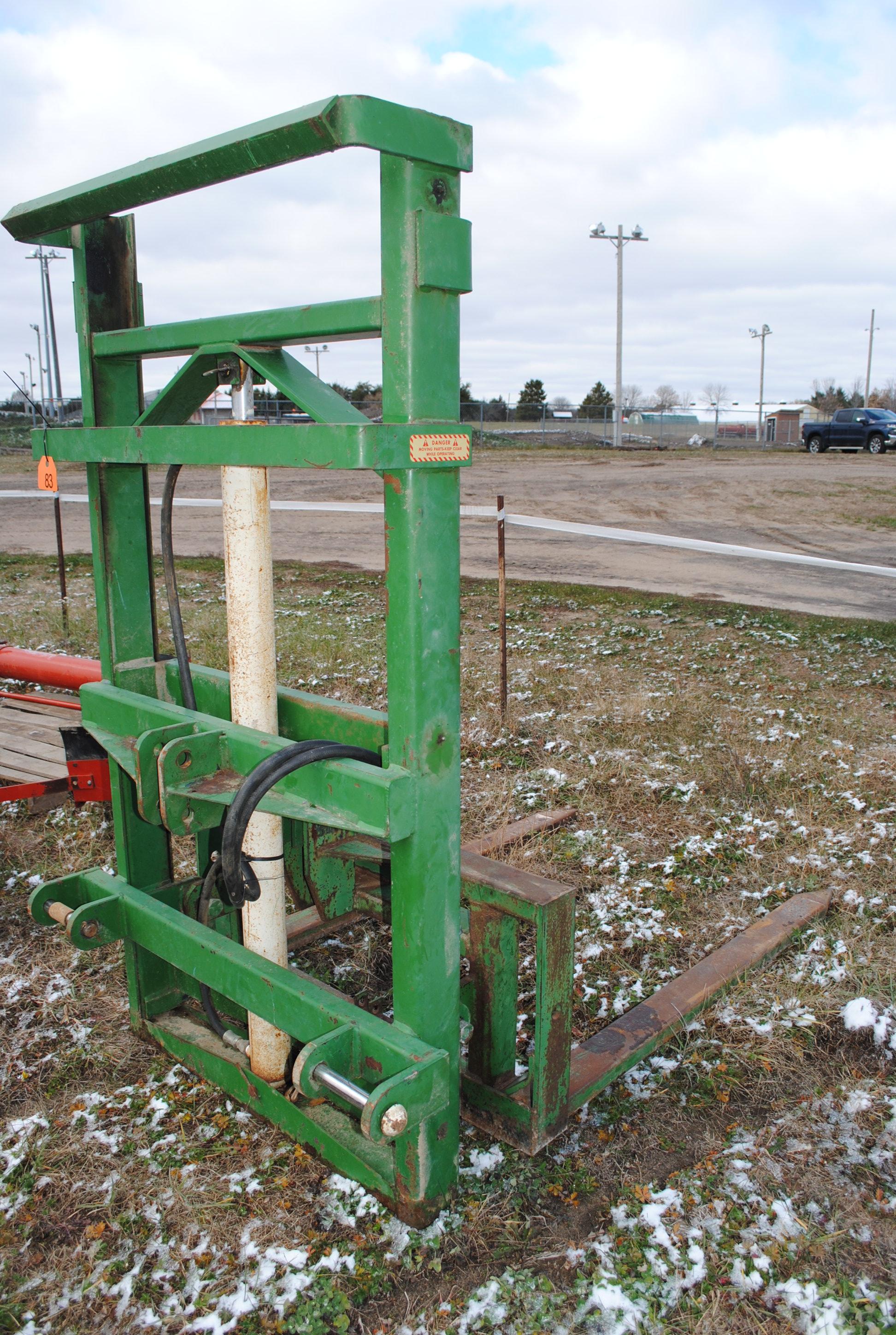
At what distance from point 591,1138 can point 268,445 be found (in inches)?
72.2

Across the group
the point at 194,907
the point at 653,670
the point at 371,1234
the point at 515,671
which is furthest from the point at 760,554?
the point at 371,1234

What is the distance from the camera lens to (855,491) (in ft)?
59.4

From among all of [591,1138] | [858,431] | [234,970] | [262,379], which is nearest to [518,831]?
[591,1138]

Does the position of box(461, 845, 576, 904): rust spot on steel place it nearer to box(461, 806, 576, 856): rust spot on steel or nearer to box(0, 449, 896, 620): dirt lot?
box(461, 806, 576, 856): rust spot on steel

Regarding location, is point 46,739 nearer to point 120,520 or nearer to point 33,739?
point 33,739

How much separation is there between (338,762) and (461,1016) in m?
0.87

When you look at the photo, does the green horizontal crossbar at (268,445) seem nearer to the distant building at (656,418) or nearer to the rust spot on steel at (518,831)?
the rust spot on steel at (518,831)

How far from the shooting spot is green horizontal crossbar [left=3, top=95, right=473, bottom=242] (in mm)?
1648

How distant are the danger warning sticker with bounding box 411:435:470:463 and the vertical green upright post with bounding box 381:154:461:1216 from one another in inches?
1.2

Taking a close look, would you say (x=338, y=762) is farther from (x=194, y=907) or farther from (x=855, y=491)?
(x=855, y=491)

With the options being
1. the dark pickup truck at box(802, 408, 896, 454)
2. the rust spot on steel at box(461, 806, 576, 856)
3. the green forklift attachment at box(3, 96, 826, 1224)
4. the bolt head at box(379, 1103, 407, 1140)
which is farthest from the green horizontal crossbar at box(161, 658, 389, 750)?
the dark pickup truck at box(802, 408, 896, 454)

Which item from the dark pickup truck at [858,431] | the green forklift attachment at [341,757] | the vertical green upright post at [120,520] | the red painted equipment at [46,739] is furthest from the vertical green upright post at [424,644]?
the dark pickup truck at [858,431]

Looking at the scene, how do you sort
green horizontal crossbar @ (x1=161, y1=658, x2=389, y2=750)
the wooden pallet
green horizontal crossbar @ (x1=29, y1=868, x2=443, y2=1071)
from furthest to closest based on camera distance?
1. the wooden pallet
2. green horizontal crossbar @ (x1=161, y1=658, x2=389, y2=750)
3. green horizontal crossbar @ (x1=29, y1=868, x2=443, y2=1071)

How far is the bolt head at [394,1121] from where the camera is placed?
5.93ft
